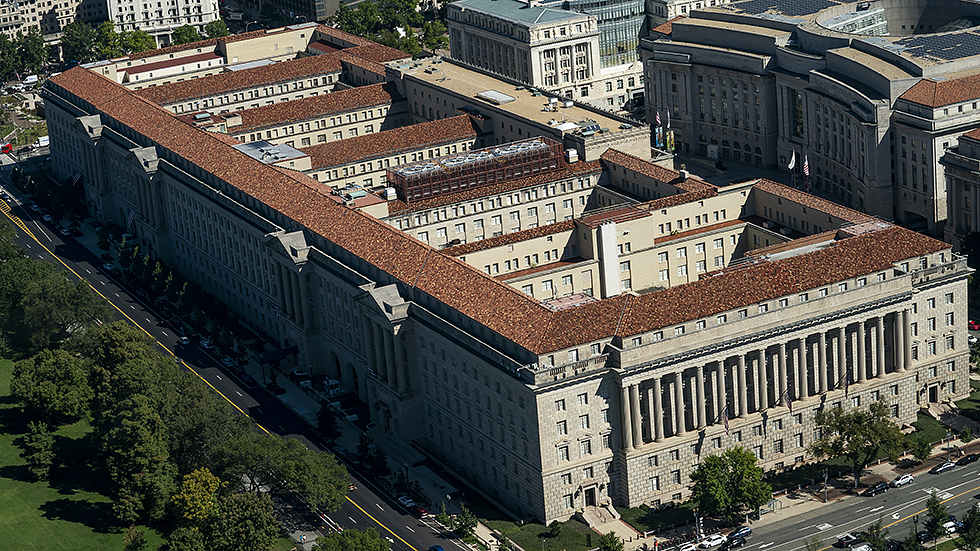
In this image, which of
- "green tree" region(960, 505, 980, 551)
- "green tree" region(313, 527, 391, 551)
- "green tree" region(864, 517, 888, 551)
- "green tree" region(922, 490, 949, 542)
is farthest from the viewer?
"green tree" region(922, 490, 949, 542)

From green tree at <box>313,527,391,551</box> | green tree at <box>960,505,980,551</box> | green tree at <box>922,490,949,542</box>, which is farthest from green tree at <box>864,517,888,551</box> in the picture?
green tree at <box>313,527,391,551</box>

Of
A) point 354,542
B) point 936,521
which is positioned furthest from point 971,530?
point 354,542

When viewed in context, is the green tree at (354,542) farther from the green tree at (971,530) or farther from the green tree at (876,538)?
the green tree at (971,530)

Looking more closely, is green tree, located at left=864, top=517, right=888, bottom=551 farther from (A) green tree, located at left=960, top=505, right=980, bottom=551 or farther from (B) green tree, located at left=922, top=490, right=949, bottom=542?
(A) green tree, located at left=960, top=505, right=980, bottom=551

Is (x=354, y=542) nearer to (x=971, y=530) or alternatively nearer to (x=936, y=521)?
(x=936, y=521)

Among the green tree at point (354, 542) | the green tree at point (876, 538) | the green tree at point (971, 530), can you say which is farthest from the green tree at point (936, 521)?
the green tree at point (354, 542)

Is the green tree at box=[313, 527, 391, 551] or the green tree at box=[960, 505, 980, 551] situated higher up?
the green tree at box=[313, 527, 391, 551]

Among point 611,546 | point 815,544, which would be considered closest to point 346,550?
point 611,546

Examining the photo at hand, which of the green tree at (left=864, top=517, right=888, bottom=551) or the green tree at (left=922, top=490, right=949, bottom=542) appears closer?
the green tree at (left=864, top=517, right=888, bottom=551)
